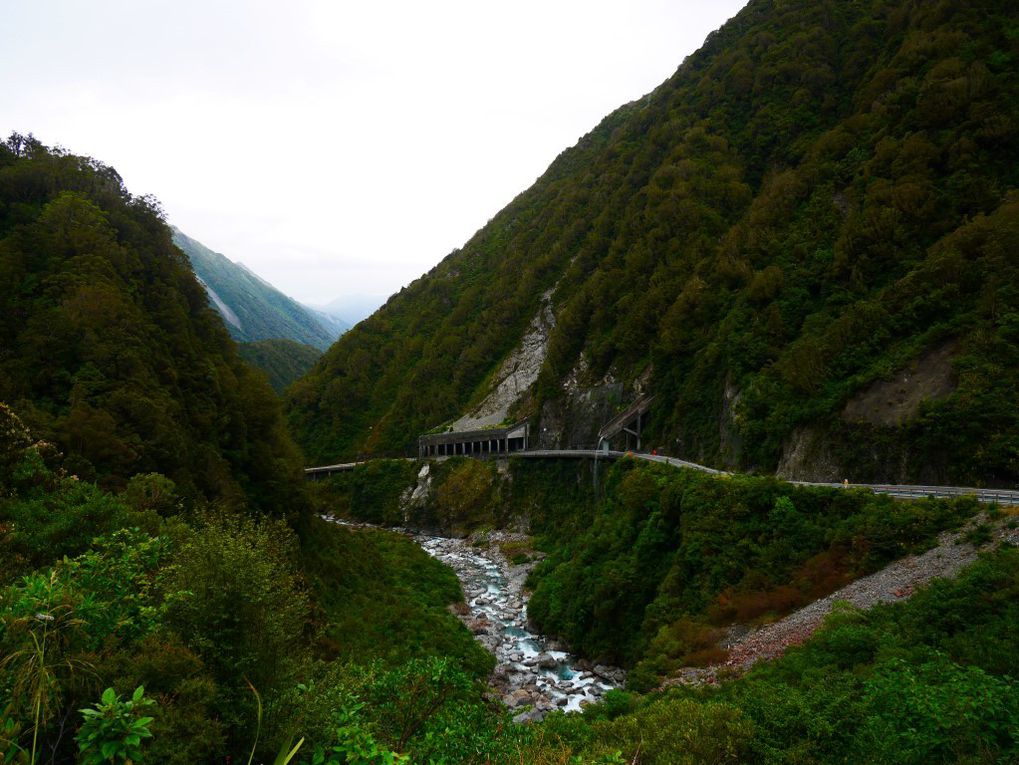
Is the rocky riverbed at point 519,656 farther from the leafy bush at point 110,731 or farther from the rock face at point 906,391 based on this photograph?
the rock face at point 906,391

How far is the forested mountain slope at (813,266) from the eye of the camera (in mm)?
23672

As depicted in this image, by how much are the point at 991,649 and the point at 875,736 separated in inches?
182

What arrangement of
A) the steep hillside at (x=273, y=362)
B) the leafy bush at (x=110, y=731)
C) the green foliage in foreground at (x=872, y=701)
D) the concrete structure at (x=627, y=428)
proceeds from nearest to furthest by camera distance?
the leafy bush at (x=110, y=731), the green foliage in foreground at (x=872, y=701), the concrete structure at (x=627, y=428), the steep hillside at (x=273, y=362)

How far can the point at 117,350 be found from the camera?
24297mm

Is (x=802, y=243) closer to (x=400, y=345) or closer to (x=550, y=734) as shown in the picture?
(x=550, y=734)

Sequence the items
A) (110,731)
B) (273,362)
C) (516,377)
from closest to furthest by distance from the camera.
Result: (110,731) < (516,377) < (273,362)

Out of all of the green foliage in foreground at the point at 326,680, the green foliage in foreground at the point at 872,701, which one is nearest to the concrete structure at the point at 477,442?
the green foliage in foreground at the point at 326,680

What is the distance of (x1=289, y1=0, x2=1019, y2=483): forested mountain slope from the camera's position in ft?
77.7

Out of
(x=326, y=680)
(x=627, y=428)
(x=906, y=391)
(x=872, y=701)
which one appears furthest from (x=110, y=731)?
(x=627, y=428)

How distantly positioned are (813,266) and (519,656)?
3135 centimetres

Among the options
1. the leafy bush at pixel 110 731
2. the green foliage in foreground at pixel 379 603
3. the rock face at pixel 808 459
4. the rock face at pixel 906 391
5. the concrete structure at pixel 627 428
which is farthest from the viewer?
the concrete structure at pixel 627 428

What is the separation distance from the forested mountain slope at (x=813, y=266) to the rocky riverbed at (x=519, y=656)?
50.7 feet

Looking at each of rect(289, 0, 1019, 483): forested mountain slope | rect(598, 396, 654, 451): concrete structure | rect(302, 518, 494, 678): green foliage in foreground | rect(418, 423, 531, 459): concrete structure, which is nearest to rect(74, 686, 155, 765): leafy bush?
rect(302, 518, 494, 678): green foliage in foreground

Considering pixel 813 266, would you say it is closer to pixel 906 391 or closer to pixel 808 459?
pixel 906 391
